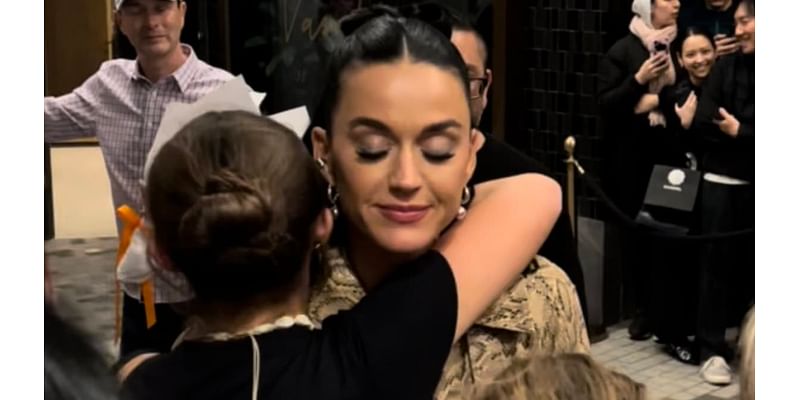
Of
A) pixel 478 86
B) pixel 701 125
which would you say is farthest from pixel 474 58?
pixel 701 125

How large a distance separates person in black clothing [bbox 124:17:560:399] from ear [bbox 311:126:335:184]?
1.1 inches

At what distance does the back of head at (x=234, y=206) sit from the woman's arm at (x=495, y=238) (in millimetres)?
108

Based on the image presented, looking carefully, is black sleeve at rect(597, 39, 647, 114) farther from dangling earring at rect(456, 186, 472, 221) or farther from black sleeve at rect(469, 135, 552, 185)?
dangling earring at rect(456, 186, 472, 221)

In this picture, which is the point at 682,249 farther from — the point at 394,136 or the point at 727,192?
the point at 394,136

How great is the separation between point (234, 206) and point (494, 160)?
0.41m

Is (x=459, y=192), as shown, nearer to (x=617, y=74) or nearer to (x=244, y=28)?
(x=244, y=28)

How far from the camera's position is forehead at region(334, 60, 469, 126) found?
69 centimetres

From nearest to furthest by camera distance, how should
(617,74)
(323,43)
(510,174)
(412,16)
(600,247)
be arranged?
(412,16)
(510,174)
(323,43)
(617,74)
(600,247)

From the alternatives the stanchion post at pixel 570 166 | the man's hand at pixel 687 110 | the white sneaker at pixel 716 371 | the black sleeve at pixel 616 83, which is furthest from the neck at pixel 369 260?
the white sneaker at pixel 716 371

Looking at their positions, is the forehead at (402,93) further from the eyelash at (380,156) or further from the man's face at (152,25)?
the man's face at (152,25)

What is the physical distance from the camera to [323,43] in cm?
123

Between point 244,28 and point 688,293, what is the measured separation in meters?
1.38

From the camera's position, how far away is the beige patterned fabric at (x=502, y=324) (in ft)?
2.45
